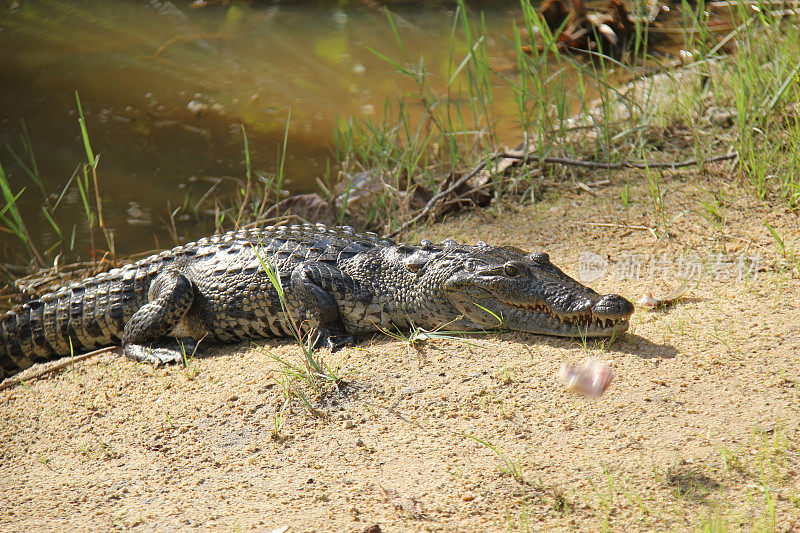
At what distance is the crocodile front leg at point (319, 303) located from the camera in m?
3.67

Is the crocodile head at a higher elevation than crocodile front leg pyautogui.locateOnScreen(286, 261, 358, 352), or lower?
higher

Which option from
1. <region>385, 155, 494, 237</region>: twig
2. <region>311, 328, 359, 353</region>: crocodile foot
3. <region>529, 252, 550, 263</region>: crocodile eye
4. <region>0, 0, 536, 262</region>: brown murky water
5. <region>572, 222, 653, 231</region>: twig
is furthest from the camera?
<region>0, 0, 536, 262</region>: brown murky water

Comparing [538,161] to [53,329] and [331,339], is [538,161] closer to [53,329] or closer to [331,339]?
[331,339]

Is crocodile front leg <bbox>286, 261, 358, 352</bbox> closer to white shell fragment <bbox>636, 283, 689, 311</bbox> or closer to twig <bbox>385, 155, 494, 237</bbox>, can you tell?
twig <bbox>385, 155, 494, 237</bbox>

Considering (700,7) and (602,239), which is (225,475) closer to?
(602,239)

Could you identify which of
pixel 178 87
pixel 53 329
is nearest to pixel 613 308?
pixel 53 329

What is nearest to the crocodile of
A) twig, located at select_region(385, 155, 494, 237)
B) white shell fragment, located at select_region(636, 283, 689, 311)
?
white shell fragment, located at select_region(636, 283, 689, 311)

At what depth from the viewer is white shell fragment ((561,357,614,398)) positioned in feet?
8.97

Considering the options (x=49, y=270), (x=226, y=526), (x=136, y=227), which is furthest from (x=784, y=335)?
(x=136, y=227)

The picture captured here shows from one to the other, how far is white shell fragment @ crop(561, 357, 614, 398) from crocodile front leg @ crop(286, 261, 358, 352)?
1.22 metres

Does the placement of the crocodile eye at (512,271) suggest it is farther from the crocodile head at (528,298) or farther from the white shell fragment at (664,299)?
the white shell fragment at (664,299)

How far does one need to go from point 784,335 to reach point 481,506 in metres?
1.57

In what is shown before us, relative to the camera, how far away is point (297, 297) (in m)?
3.78

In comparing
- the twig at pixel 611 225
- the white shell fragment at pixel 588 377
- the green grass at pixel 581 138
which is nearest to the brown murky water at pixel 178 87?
the green grass at pixel 581 138
